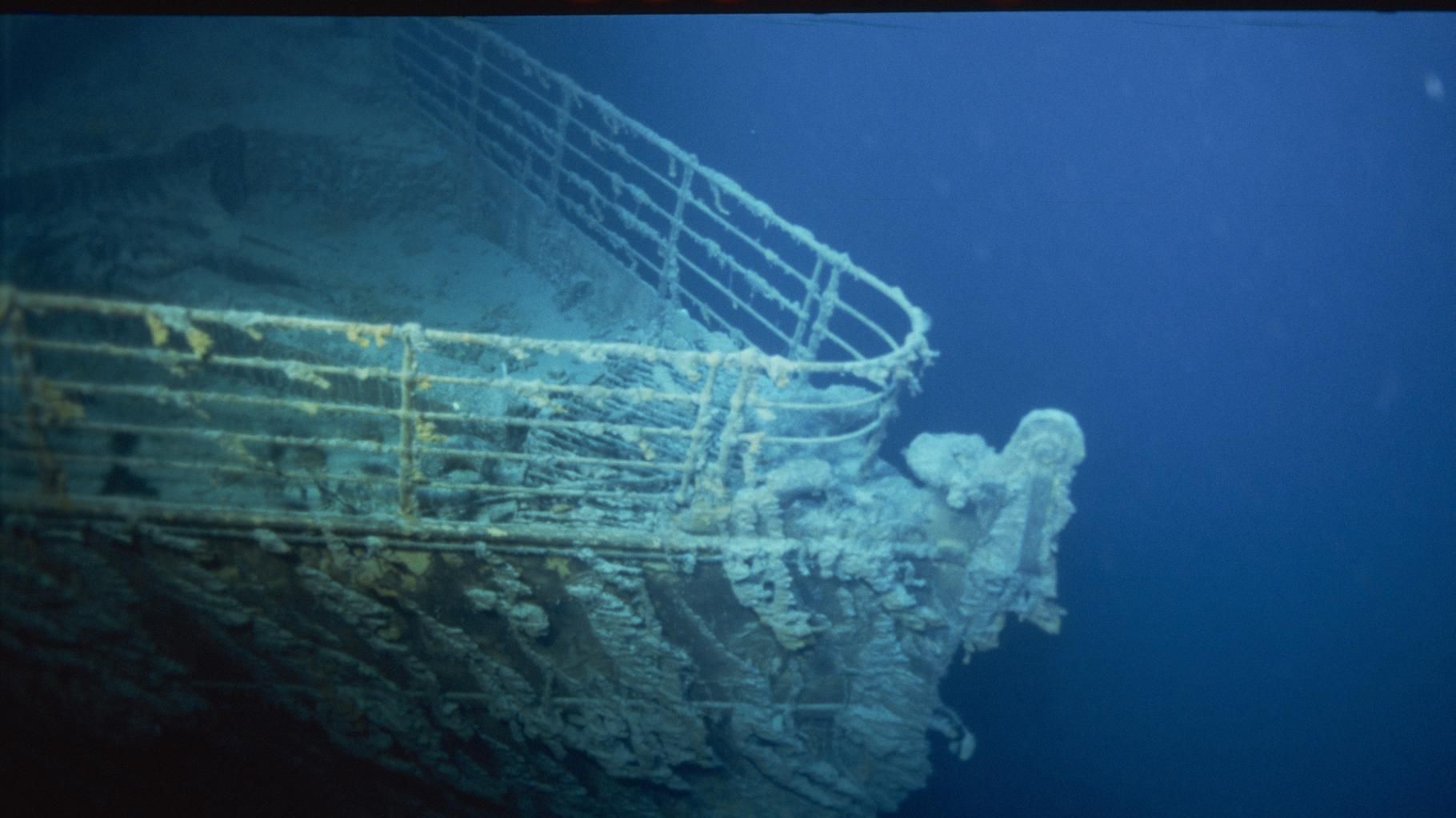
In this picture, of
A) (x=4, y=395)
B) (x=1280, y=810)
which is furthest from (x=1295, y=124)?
(x=4, y=395)

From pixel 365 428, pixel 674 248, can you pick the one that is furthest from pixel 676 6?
pixel 365 428

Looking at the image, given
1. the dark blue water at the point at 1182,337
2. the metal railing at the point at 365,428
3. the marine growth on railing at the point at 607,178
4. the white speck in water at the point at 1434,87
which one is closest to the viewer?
the metal railing at the point at 365,428

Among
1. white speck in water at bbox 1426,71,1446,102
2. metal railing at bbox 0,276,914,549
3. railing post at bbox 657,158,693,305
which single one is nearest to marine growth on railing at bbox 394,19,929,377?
railing post at bbox 657,158,693,305

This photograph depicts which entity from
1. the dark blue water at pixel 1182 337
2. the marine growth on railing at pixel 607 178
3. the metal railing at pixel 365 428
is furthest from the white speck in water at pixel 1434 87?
the metal railing at pixel 365 428

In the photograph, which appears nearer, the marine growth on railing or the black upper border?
the black upper border

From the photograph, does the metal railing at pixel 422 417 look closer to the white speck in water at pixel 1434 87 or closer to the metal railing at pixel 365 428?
the metal railing at pixel 365 428

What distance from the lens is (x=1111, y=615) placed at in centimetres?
912

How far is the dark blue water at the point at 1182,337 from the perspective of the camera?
7.87 meters

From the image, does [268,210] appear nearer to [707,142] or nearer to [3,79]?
[3,79]

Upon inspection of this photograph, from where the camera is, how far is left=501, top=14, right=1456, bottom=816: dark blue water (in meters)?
7.87

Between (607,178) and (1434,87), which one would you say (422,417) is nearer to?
(607,178)

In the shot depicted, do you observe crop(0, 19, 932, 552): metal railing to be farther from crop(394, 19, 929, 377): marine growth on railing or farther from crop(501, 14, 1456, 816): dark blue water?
crop(501, 14, 1456, 816): dark blue water

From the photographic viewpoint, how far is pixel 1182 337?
12117 mm

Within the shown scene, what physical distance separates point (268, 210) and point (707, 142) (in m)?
10.4
